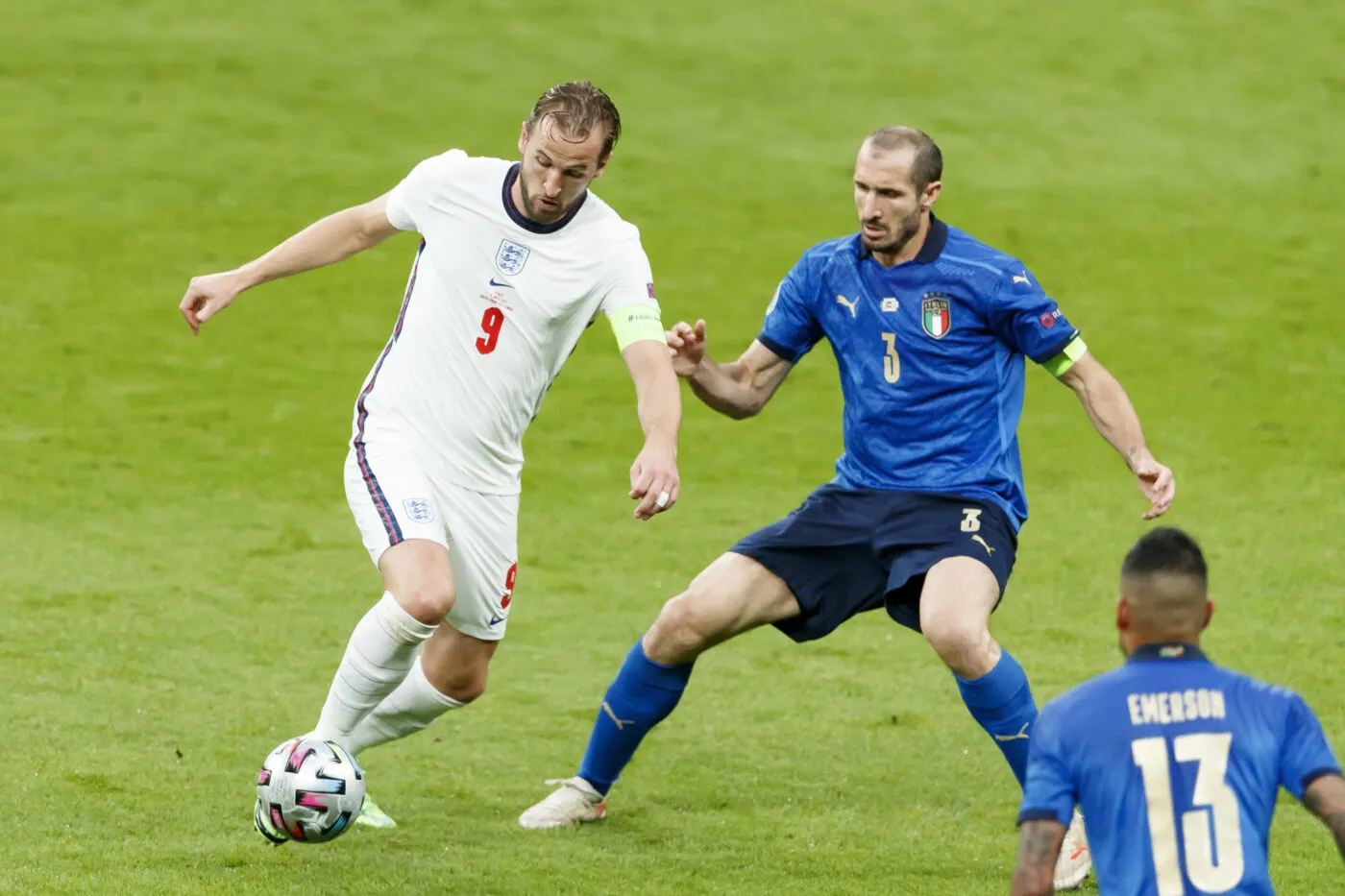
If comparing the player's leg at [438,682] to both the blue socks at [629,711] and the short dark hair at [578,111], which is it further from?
the short dark hair at [578,111]

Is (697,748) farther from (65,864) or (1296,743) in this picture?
(1296,743)

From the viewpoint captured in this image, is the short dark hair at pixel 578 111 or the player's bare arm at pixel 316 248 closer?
the short dark hair at pixel 578 111

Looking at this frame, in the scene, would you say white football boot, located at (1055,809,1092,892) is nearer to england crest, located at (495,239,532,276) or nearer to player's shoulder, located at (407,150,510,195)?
england crest, located at (495,239,532,276)

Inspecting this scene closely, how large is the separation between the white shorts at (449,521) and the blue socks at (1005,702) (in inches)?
57.5

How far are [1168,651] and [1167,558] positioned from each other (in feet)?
0.57

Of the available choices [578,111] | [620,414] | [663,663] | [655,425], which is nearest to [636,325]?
[655,425]

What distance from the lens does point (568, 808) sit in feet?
19.2

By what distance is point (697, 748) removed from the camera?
6.81 metres

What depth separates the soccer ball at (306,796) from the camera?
16.4 feet

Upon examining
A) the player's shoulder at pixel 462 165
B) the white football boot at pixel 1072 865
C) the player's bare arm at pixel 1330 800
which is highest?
the player's shoulder at pixel 462 165

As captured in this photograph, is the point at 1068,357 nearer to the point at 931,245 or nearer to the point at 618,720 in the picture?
the point at 931,245

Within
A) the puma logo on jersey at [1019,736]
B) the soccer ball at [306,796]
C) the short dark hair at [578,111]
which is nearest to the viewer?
the soccer ball at [306,796]

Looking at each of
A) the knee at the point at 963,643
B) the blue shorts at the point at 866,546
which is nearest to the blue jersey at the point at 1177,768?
the knee at the point at 963,643

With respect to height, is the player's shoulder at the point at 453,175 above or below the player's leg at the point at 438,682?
above
